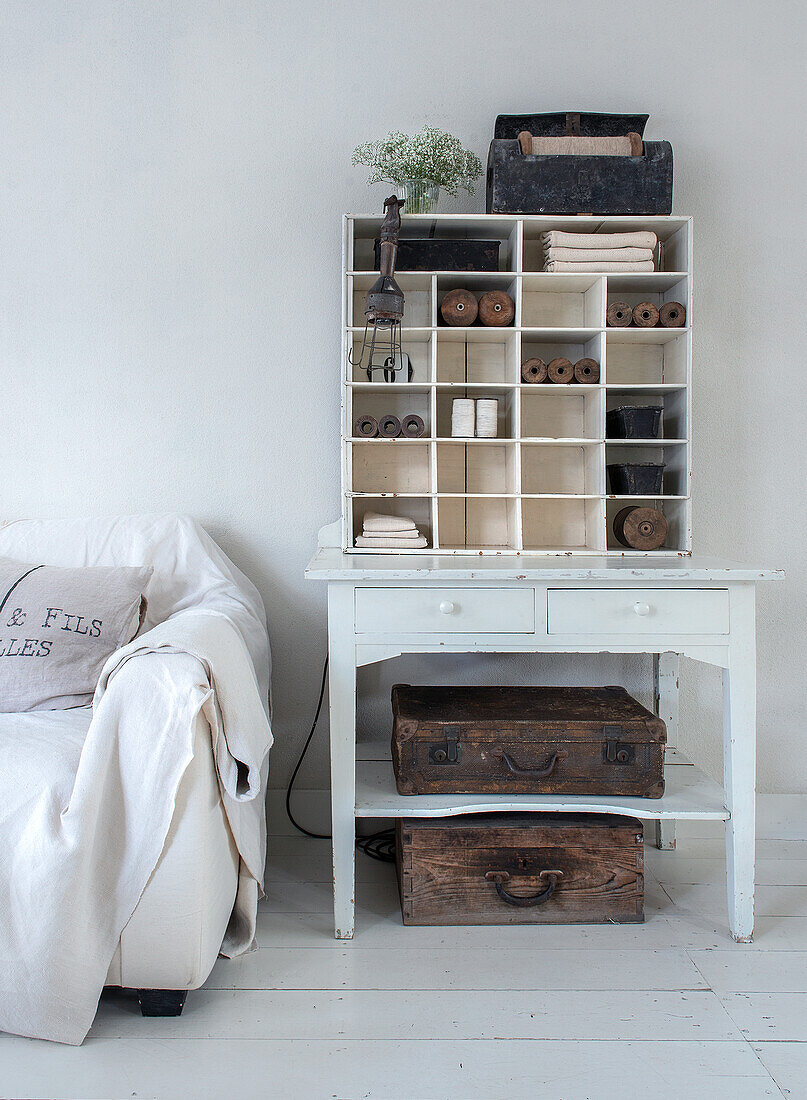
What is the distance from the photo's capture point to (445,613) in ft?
5.71

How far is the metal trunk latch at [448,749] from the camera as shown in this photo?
Result: 5.93ft

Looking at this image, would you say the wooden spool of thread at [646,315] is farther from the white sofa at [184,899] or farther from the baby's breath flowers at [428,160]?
the white sofa at [184,899]

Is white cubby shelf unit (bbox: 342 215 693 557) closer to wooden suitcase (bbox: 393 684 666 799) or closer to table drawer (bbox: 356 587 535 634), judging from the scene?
table drawer (bbox: 356 587 535 634)

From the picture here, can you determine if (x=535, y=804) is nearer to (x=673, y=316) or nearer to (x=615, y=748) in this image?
(x=615, y=748)

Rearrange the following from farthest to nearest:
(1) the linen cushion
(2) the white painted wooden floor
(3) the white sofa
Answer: (1) the linen cushion, (3) the white sofa, (2) the white painted wooden floor

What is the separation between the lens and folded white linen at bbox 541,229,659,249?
6.85 feet

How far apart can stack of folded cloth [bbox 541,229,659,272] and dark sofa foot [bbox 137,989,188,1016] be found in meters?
1.86

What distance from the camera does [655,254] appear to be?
2232 mm

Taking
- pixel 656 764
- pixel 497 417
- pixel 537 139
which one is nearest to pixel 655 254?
pixel 537 139

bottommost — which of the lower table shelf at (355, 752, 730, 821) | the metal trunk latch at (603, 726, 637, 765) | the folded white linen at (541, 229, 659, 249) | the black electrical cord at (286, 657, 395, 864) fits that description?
the black electrical cord at (286, 657, 395, 864)

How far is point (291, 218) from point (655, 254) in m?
1.04

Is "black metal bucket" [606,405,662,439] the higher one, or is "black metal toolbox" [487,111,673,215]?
"black metal toolbox" [487,111,673,215]

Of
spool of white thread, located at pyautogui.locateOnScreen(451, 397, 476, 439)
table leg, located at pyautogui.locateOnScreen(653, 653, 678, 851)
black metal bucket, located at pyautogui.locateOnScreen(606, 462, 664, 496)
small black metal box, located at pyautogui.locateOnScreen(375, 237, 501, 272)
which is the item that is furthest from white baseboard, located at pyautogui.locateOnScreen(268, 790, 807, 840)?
small black metal box, located at pyautogui.locateOnScreen(375, 237, 501, 272)

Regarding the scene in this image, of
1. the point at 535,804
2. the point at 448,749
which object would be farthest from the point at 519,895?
the point at 448,749
